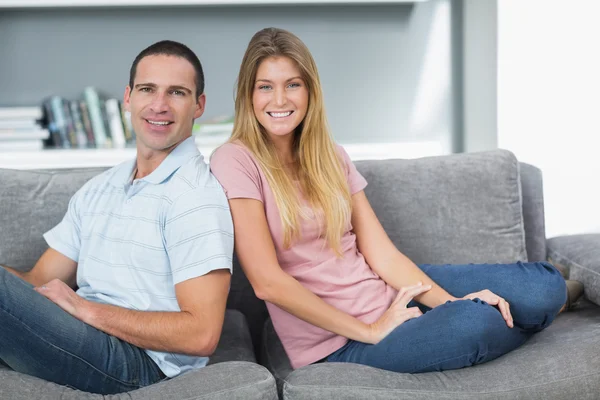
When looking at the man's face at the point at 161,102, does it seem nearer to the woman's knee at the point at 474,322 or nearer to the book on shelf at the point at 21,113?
the woman's knee at the point at 474,322

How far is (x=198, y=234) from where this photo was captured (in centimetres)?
165

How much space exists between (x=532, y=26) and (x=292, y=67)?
1.60 metres

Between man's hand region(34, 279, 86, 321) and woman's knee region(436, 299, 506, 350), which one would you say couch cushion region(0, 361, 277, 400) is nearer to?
man's hand region(34, 279, 86, 321)

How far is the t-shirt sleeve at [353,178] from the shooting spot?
2051 mm

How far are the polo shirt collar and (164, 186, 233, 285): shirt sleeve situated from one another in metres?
0.12

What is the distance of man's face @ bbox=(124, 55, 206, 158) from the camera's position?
6.10 feet

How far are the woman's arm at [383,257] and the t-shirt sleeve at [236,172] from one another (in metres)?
0.35

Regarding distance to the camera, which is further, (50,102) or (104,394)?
(50,102)

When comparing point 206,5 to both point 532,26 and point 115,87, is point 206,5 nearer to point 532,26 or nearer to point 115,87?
point 115,87

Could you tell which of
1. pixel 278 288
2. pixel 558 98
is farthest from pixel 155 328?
pixel 558 98

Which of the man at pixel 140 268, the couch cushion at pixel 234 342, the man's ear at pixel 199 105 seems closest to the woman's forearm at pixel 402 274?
the couch cushion at pixel 234 342

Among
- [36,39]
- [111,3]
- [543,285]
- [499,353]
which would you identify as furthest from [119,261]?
[36,39]

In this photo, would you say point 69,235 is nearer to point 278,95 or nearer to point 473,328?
point 278,95

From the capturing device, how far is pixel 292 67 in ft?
6.20
